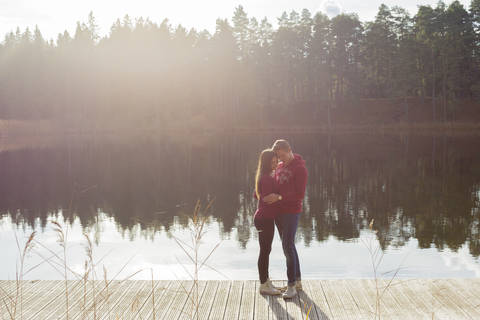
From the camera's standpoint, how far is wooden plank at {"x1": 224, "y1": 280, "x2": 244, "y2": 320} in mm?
4627

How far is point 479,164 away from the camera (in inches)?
790

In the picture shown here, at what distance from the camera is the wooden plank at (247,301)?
180 inches

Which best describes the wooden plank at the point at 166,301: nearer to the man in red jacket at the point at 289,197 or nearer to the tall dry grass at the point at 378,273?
the man in red jacket at the point at 289,197

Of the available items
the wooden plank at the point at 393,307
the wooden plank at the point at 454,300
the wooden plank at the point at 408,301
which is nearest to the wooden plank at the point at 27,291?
the wooden plank at the point at 393,307

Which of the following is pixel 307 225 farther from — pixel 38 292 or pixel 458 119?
pixel 458 119

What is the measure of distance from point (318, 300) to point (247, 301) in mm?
794

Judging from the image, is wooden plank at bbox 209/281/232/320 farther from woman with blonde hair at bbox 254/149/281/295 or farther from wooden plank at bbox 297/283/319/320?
wooden plank at bbox 297/283/319/320

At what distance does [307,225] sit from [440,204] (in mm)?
4462

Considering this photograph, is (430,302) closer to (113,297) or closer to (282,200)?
(282,200)

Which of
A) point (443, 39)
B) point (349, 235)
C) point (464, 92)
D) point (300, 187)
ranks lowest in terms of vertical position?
point (349, 235)

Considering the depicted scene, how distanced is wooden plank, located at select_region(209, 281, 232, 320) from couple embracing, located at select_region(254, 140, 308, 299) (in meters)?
0.43

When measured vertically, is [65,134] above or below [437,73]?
below

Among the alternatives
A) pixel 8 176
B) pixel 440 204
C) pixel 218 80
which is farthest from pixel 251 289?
pixel 218 80

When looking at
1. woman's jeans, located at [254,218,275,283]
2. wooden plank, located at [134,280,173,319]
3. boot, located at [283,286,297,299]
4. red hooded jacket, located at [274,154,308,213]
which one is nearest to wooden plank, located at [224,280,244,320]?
woman's jeans, located at [254,218,275,283]
